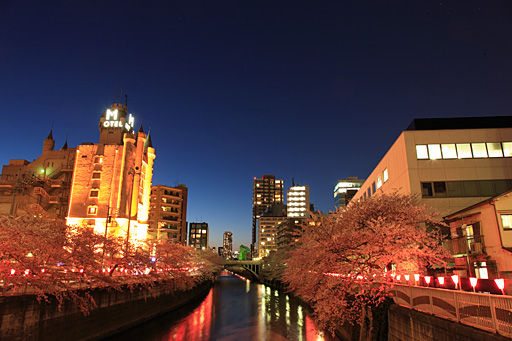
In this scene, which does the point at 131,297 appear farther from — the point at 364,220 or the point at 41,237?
the point at 364,220

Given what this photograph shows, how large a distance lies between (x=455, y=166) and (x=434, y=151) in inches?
106

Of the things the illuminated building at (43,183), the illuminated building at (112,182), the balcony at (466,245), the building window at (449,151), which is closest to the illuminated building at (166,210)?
the illuminated building at (112,182)

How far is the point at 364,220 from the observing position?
74.7 ft

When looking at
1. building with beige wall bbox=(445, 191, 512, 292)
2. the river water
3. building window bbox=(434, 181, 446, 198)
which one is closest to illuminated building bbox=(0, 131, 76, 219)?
the river water

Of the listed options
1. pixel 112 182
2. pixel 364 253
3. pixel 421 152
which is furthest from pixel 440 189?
pixel 112 182

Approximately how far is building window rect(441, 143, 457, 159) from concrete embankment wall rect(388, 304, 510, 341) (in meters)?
22.2

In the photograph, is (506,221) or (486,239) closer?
(506,221)

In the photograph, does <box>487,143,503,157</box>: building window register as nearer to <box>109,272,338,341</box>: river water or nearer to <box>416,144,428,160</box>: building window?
<box>416,144,428,160</box>: building window

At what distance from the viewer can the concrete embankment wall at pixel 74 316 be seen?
64.3ft

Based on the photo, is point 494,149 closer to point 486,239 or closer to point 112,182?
point 486,239

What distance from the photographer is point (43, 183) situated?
84.6 metres

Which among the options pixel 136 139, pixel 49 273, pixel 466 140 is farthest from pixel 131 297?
pixel 136 139

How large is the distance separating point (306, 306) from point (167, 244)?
963 inches

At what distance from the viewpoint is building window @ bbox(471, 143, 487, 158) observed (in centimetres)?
3581
